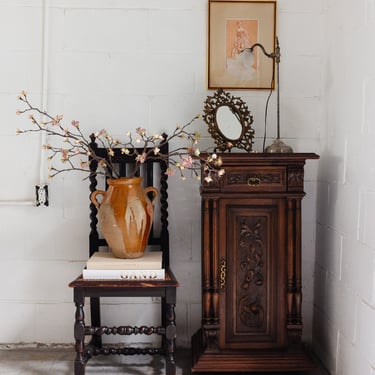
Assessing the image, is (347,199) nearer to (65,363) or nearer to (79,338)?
(79,338)

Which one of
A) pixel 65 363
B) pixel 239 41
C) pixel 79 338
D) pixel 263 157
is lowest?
pixel 65 363

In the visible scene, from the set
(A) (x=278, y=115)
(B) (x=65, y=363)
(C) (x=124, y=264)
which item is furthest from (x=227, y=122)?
(B) (x=65, y=363)

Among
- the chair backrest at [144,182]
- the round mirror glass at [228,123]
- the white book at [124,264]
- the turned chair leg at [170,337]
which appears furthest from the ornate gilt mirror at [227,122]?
the turned chair leg at [170,337]

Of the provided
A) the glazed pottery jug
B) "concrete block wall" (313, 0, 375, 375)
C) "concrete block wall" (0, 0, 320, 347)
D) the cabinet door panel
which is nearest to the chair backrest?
"concrete block wall" (0, 0, 320, 347)

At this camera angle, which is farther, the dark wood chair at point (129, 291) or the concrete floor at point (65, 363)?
the concrete floor at point (65, 363)

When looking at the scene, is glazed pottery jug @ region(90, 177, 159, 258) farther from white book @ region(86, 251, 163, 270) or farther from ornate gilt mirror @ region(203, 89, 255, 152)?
ornate gilt mirror @ region(203, 89, 255, 152)

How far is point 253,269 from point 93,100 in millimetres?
1172

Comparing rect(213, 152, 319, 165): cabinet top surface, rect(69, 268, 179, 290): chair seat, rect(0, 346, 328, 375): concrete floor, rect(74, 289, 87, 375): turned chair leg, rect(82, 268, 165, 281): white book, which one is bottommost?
rect(0, 346, 328, 375): concrete floor

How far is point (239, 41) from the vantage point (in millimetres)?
2795

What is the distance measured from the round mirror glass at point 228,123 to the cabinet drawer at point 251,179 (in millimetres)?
233

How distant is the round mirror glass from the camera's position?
2594 millimetres

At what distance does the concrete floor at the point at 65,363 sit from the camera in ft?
8.53

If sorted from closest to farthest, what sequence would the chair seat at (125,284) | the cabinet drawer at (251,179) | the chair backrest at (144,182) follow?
the chair seat at (125,284) < the cabinet drawer at (251,179) < the chair backrest at (144,182)

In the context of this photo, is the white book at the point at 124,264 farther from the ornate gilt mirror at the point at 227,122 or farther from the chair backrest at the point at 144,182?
the ornate gilt mirror at the point at 227,122
